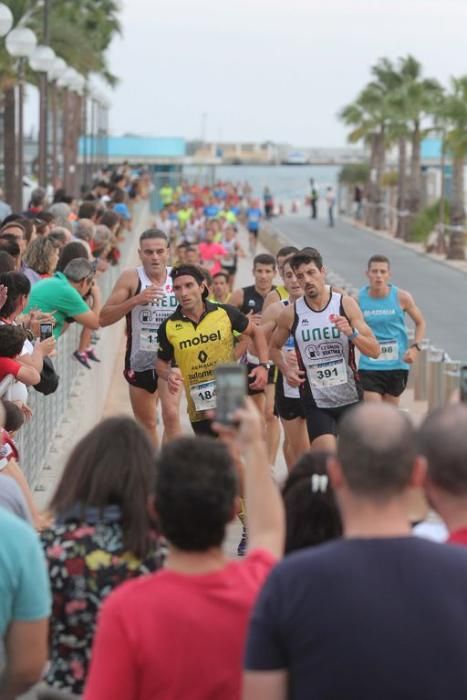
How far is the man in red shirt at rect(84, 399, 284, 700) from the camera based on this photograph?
4.11 metres

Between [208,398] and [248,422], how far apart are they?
6258 millimetres

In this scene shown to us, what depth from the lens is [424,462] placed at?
416cm

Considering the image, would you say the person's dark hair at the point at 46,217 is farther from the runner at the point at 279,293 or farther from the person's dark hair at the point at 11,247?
the person's dark hair at the point at 11,247

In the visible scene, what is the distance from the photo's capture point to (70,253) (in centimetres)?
1253

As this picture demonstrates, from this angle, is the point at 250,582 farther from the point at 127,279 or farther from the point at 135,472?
the point at 127,279

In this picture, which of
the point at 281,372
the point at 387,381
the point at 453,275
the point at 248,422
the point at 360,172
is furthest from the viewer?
the point at 360,172

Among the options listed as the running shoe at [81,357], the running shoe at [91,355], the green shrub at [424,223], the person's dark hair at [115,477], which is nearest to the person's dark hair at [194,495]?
the person's dark hair at [115,477]

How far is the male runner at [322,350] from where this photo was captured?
10531mm

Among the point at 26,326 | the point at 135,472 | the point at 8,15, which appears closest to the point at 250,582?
the point at 135,472

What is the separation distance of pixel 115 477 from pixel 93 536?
184 mm

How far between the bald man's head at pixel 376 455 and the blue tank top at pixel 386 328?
371 inches

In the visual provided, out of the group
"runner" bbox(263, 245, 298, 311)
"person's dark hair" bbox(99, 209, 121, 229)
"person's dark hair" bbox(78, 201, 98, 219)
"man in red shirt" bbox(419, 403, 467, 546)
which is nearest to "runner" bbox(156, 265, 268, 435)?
"runner" bbox(263, 245, 298, 311)

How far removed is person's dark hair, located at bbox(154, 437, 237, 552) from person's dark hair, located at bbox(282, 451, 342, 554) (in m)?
0.68

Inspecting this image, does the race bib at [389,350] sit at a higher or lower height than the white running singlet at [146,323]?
lower
